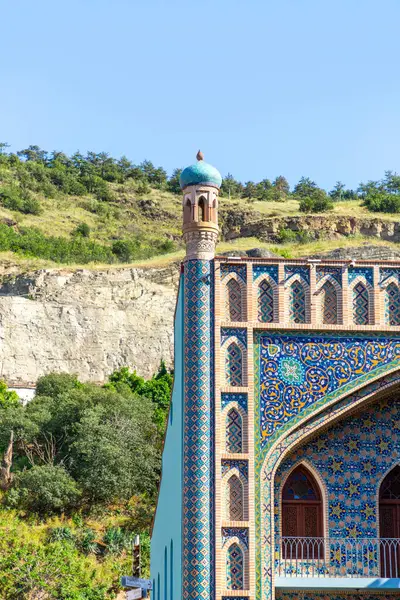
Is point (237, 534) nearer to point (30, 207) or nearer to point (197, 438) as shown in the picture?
point (197, 438)

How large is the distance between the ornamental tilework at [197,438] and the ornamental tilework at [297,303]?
3.25 feet

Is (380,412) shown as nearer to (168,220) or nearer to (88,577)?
(88,577)

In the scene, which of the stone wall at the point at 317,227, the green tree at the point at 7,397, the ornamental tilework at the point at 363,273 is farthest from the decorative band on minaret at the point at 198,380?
the stone wall at the point at 317,227

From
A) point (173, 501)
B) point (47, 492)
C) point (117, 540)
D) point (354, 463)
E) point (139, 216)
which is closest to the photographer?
point (354, 463)

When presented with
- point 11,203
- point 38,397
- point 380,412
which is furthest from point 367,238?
point 380,412

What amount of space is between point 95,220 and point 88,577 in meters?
60.0

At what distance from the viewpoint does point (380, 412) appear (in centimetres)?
1429

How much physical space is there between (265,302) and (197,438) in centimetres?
184

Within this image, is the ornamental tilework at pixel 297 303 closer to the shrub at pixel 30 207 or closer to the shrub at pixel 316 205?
the shrub at pixel 30 207

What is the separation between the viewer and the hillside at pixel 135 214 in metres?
74.4

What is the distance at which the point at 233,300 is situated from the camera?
14109 millimetres

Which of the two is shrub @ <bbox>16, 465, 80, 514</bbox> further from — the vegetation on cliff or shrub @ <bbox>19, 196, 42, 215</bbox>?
shrub @ <bbox>19, 196, 42, 215</bbox>

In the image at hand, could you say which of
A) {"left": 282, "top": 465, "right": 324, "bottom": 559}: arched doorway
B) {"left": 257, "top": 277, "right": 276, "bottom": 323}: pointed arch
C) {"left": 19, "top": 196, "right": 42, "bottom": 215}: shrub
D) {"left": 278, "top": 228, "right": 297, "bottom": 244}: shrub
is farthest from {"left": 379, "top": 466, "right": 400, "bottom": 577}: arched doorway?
{"left": 19, "top": 196, "right": 42, "bottom": 215}: shrub

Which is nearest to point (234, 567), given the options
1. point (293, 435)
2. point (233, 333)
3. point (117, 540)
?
point (293, 435)
